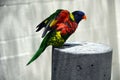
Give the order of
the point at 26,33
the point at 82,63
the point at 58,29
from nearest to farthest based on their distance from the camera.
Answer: the point at 82,63 < the point at 58,29 < the point at 26,33

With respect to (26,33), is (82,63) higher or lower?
lower

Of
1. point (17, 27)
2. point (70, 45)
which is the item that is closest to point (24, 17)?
A: point (17, 27)

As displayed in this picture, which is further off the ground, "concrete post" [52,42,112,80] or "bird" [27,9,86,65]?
"bird" [27,9,86,65]

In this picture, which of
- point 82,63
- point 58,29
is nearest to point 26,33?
point 58,29

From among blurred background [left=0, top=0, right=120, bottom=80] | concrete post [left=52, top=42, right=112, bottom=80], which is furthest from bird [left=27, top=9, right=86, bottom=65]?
blurred background [left=0, top=0, right=120, bottom=80]

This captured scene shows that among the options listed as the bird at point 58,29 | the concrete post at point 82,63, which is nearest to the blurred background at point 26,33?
the bird at point 58,29

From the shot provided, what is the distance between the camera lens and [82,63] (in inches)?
154

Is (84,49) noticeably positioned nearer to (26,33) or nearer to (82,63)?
(82,63)

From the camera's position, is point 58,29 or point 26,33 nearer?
point 58,29

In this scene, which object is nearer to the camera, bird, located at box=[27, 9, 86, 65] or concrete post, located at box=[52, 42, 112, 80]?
concrete post, located at box=[52, 42, 112, 80]

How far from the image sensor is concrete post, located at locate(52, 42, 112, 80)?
155 inches

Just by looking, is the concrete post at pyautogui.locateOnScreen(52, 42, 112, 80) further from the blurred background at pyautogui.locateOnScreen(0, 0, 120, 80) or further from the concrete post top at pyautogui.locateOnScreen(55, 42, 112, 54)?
the blurred background at pyautogui.locateOnScreen(0, 0, 120, 80)

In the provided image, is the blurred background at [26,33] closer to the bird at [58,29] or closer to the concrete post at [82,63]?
the bird at [58,29]

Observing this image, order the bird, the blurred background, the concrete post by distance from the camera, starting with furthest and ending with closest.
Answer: the blurred background < the bird < the concrete post
